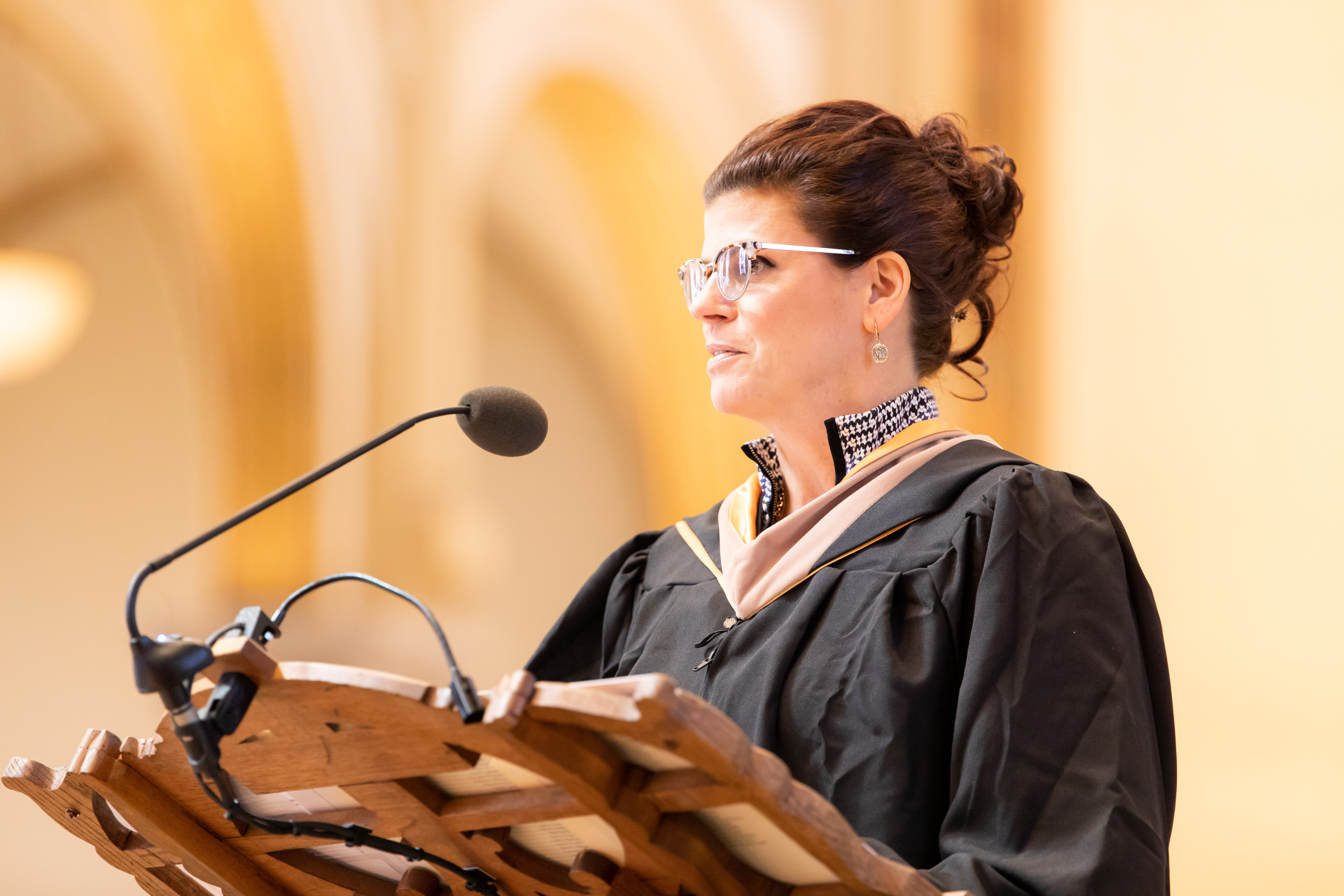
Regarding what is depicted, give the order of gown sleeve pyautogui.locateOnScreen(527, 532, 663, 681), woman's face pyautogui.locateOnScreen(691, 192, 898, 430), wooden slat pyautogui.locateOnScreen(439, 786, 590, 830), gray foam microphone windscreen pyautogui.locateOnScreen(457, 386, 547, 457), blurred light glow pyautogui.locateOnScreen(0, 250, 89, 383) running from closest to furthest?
A: wooden slat pyautogui.locateOnScreen(439, 786, 590, 830)
gray foam microphone windscreen pyautogui.locateOnScreen(457, 386, 547, 457)
woman's face pyautogui.locateOnScreen(691, 192, 898, 430)
gown sleeve pyautogui.locateOnScreen(527, 532, 663, 681)
blurred light glow pyautogui.locateOnScreen(0, 250, 89, 383)

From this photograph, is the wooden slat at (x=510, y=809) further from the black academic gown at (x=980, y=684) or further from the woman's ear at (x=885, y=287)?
the woman's ear at (x=885, y=287)

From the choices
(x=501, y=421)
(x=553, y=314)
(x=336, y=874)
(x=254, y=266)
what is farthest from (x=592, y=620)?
(x=553, y=314)

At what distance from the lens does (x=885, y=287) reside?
6.49ft

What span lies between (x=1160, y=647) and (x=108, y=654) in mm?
3192

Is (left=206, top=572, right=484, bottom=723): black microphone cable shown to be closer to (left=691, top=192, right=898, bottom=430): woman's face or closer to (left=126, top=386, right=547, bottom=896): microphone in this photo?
(left=126, top=386, right=547, bottom=896): microphone

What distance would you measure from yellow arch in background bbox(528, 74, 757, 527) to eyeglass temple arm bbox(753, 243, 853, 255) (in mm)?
2935

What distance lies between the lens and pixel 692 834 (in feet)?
3.53

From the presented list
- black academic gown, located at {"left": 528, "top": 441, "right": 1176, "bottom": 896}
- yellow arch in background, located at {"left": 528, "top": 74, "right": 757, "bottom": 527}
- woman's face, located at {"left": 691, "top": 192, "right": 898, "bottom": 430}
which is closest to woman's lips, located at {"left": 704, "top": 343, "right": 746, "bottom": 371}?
woman's face, located at {"left": 691, "top": 192, "right": 898, "bottom": 430}

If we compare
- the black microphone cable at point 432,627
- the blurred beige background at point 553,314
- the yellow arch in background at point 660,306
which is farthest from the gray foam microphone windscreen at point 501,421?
the yellow arch in background at point 660,306

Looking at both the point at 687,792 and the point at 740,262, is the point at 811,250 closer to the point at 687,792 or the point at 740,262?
the point at 740,262

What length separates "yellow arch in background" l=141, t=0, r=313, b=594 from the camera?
3803 millimetres

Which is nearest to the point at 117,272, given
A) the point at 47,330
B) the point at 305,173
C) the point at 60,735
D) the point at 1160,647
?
the point at 47,330

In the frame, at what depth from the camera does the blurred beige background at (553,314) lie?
3.72 m

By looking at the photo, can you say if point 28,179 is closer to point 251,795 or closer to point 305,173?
point 305,173
